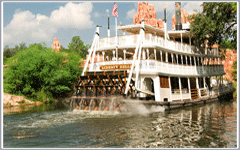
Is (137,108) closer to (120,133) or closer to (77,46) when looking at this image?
(120,133)

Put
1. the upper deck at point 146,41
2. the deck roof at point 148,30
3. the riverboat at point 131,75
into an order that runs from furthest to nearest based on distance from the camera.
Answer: the deck roof at point 148,30
the upper deck at point 146,41
the riverboat at point 131,75

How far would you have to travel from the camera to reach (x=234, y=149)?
7402 mm

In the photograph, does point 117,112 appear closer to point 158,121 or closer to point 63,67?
point 158,121

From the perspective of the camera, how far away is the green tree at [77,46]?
2800 inches

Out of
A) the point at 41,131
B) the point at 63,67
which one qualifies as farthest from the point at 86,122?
the point at 63,67

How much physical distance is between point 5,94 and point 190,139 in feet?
70.9

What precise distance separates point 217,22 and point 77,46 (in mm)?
58226

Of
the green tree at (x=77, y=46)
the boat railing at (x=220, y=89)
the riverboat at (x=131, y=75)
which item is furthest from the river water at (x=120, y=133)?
the green tree at (x=77, y=46)

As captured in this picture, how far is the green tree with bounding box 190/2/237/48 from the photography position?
1803 cm

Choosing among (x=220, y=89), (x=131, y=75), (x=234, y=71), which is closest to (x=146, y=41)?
A: (x=131, y=75)

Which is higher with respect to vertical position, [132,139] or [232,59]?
[232,59]

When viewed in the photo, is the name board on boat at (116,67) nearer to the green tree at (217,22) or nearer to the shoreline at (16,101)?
the green tree at (217,22)

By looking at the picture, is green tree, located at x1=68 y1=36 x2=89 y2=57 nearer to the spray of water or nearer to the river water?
the spray of water

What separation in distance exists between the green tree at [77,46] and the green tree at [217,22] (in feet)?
176
